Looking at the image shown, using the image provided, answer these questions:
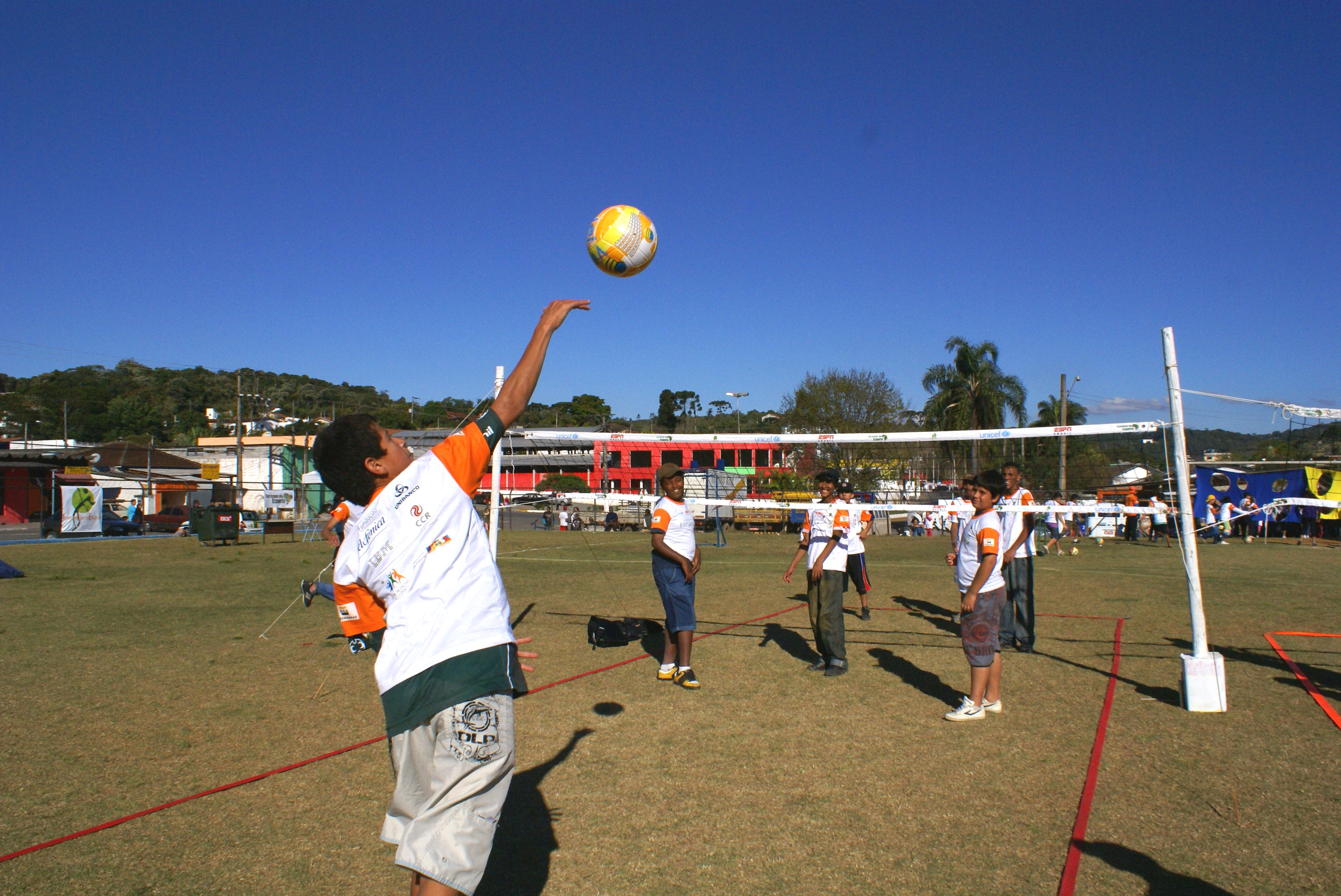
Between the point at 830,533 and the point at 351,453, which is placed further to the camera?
the point at 830,533

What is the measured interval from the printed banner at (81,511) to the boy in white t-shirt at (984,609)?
32.6 meters

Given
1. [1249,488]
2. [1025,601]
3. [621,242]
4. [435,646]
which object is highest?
[621,242]

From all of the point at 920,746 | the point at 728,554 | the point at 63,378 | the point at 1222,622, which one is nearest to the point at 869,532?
the point at 728,554

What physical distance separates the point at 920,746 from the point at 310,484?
34603 mm

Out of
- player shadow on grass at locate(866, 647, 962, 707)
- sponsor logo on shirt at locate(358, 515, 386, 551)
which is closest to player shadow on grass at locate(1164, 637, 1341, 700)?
player shadow on grass at locate(866, 647, 962, 707)

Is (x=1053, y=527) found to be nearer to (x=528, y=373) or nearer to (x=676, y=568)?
(x=676, y=568)

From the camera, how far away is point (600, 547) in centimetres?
2308

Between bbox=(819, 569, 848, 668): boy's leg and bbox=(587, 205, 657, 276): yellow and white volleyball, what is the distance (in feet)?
10.5

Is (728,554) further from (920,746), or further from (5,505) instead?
(5,505)

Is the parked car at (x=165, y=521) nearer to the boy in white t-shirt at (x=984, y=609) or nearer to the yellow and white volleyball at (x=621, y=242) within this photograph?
the yellow and white volleyball at (x=621, y=242)

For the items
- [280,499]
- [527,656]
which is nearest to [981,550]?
[527,656]

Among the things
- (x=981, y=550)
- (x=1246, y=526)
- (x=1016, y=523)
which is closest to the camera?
(x=981, y=550)

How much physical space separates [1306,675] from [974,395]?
1556 inches

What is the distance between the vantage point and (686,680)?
6.69 metres
